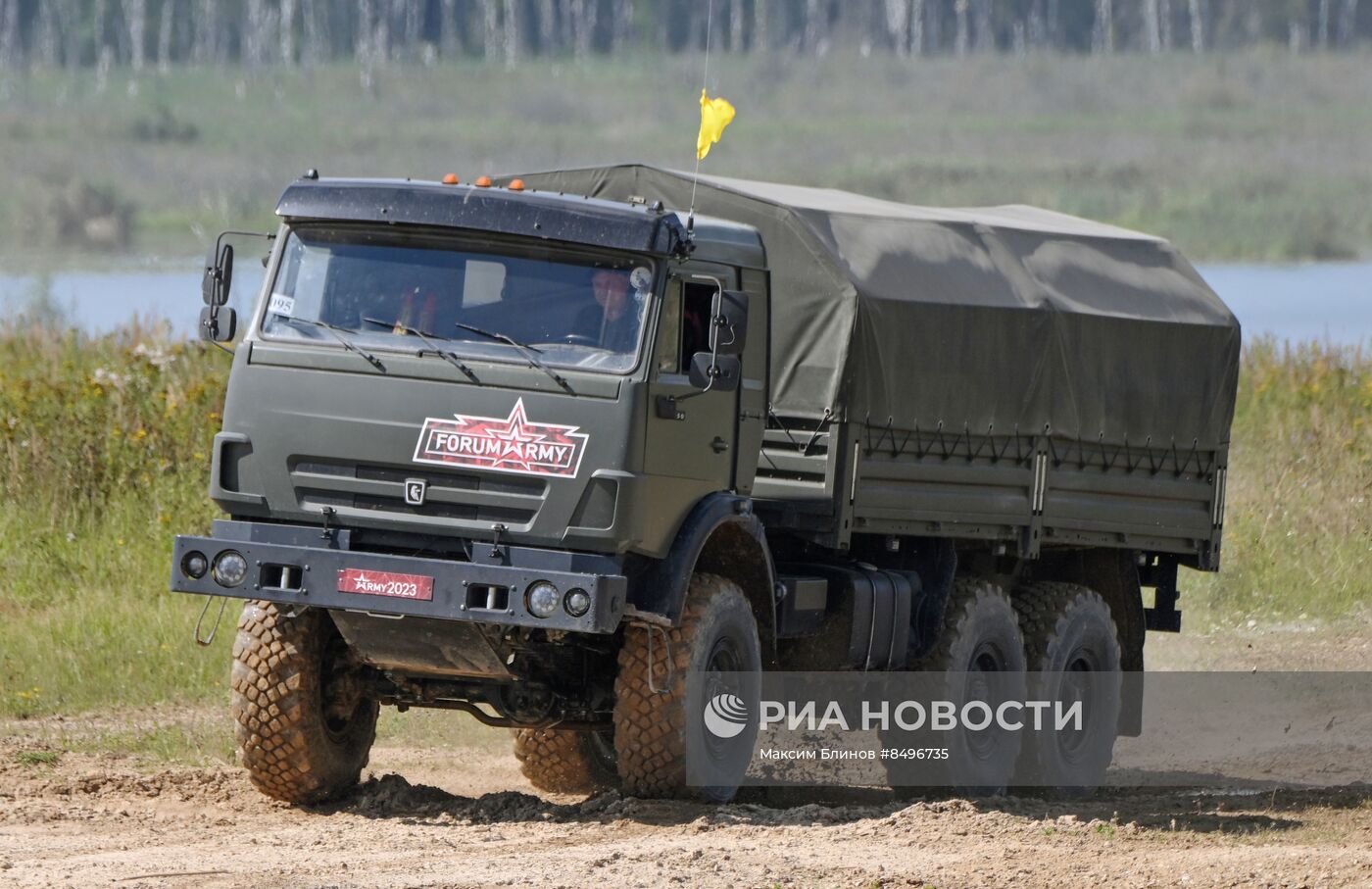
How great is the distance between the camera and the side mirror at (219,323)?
9.16 meters

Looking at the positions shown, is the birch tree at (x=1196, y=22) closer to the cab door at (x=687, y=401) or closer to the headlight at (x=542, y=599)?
the cab door at (x=687, y=401)

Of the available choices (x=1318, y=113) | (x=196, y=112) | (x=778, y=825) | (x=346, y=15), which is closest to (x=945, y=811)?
(x=778, y=825)

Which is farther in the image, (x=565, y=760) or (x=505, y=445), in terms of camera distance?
(x=565, y=760)

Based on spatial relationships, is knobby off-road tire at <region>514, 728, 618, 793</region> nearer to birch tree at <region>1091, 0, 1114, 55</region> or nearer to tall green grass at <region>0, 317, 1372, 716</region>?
tall green grass at <region>0, 317, 1372, 716</region>

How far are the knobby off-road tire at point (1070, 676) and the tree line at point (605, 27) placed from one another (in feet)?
175

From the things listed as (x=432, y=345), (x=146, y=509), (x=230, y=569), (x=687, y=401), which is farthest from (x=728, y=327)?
(x=146, y=509)

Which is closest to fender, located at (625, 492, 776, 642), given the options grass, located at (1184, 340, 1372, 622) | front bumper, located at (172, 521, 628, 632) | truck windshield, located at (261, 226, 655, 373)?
front bumper, located at (172, 521, 628, 632)

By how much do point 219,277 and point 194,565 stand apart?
1219 millimetres

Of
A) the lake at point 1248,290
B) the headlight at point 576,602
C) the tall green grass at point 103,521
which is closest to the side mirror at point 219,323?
the headlight at point 576,602

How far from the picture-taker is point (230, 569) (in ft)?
29.2

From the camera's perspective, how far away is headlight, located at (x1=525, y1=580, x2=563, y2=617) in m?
8.59

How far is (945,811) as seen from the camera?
9.39 metres

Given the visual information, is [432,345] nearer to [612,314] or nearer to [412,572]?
[612,314]

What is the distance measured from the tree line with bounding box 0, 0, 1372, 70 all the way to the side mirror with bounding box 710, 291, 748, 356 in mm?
56563
